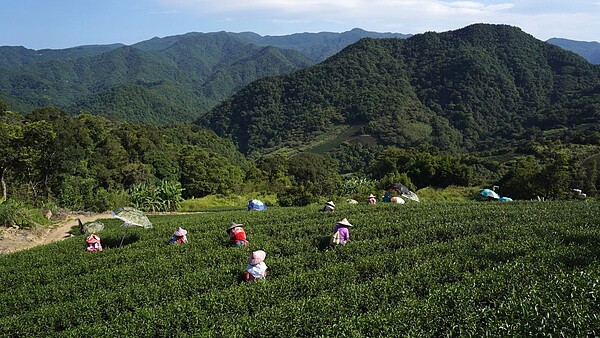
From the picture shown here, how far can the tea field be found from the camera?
782cm

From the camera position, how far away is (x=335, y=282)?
36.3 feet

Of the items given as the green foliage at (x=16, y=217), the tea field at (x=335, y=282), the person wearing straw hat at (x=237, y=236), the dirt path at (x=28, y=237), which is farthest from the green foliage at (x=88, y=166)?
the person wearing straw hat at (x=237, y=236)

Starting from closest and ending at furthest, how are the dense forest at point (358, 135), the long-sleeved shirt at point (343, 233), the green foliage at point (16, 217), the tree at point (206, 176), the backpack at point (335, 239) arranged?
the backpack at point (335, 239)
the long-sleeved shirt at point (343, 233)
the green foliage at point (16, 217)
the dense forest at point (358, 135)
the tree at point (206, 176)

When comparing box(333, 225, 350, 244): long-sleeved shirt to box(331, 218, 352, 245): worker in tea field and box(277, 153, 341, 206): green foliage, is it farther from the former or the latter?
box(277, 153, 341, 206): green foliage

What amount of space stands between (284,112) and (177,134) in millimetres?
71466

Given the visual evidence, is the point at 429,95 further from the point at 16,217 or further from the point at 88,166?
the point at 16,217

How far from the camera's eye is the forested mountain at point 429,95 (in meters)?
133

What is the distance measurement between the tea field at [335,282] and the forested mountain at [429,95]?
363ft

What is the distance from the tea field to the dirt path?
11.9 feet

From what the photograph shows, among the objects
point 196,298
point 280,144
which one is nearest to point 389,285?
point 196,298

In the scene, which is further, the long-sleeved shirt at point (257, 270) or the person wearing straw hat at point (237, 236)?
the person wearing straw hat at point (237, 236)

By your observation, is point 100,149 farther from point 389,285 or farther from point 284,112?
point 284,112

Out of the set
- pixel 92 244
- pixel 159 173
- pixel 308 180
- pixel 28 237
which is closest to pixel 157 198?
pixel 28 237

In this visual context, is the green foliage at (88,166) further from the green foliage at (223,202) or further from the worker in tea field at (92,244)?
the worker in tea field at (92,244)
